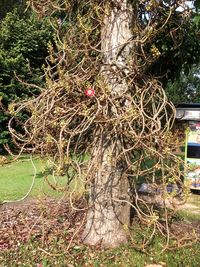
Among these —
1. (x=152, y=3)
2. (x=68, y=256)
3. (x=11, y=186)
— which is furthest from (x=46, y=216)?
(x=11, y=186)

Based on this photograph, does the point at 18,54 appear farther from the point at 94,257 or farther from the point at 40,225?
the point at 94,257

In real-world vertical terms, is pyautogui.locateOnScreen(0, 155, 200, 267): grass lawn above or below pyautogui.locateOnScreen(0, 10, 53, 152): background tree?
below

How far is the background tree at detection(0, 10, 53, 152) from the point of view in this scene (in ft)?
42.8

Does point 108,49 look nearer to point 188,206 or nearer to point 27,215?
point 27,215

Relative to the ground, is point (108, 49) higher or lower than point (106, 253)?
higher

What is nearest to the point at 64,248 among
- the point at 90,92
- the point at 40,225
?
the point at 40,225

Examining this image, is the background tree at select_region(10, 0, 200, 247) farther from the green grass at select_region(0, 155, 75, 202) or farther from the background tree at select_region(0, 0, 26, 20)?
the background tree at select_region(0, 0, 26, 20)

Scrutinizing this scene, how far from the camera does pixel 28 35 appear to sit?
45.8 feet

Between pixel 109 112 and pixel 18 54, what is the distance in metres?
10.0

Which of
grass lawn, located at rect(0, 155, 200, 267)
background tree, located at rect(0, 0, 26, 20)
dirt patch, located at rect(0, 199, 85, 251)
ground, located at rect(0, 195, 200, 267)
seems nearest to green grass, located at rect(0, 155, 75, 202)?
dirt patch, located at rect(0, 199, 85, 251)

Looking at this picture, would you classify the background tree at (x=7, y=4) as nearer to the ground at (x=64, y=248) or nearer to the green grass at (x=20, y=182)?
the green grass at (x=20, y=182)

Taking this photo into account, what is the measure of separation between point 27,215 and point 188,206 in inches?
110

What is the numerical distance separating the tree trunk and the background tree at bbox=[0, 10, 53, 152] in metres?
8.65

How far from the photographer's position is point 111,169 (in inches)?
173
